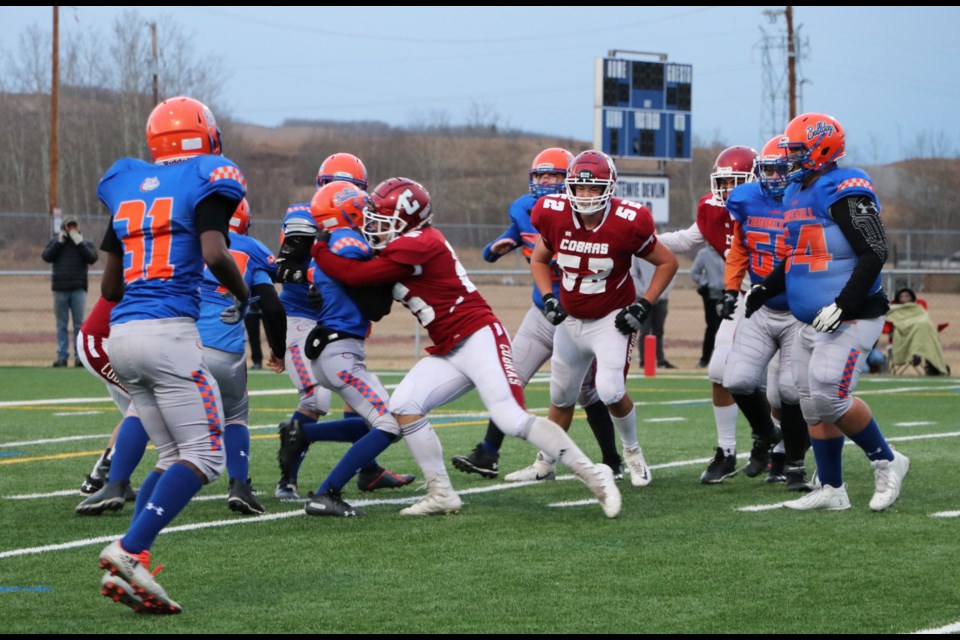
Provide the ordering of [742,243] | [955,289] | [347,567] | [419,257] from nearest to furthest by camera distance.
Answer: [347,567] → [419,257] → [742,243] → [955,289]

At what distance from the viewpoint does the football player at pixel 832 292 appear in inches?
263

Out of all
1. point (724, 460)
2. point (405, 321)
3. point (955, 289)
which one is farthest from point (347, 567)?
point (955, 289)

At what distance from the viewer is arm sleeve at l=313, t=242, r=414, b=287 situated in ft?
22.1

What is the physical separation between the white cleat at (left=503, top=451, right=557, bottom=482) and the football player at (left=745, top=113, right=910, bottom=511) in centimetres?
172

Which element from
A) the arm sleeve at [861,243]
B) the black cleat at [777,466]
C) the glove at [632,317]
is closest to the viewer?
the arm sleeve at [861,243]

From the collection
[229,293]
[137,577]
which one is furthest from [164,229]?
[229,293]

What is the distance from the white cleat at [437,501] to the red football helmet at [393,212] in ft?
4.00

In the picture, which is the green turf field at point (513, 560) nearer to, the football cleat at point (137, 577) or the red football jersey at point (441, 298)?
the football cleat at point (137, 577)

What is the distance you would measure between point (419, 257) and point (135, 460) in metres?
1.80

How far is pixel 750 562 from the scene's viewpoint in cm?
572

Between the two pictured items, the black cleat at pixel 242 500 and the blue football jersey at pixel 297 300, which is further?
the blue football jersey at pixel 297 300

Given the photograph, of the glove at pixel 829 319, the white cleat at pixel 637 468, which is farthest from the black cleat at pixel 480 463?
the glove at pixel 829 319

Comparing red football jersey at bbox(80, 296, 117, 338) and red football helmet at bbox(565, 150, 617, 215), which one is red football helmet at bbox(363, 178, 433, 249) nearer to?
red football helmet at bbox(565, 150, 617, 215)

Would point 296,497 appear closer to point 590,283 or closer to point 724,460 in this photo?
point 590,283
